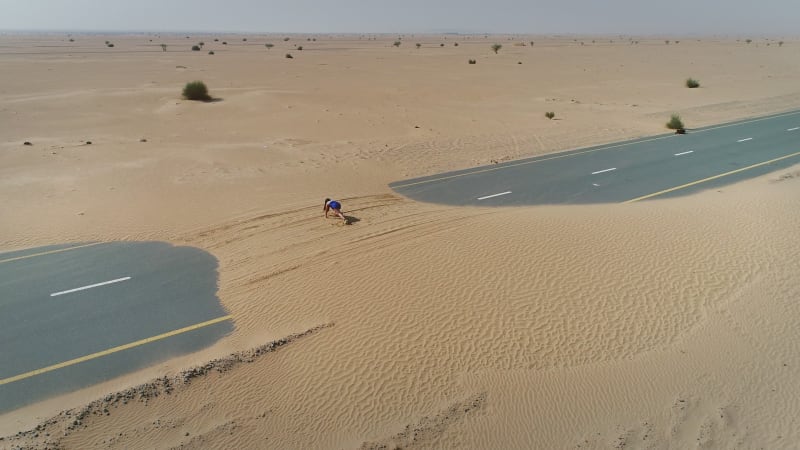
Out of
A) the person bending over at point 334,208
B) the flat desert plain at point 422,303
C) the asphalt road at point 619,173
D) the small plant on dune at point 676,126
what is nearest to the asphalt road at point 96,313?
the flat desert plain at point 422,303

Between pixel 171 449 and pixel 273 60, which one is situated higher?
pixel 273 60

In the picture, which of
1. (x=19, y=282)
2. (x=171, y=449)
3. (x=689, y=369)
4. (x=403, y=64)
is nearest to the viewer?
(x=171, y=449)

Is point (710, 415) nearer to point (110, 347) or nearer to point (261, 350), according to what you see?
point (261, 350)

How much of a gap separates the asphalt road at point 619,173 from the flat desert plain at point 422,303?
3.45 feet

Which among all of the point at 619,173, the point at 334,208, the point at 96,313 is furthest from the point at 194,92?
the point at 619,173

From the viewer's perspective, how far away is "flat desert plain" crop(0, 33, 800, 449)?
695cm

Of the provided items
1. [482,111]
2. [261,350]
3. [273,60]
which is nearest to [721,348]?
[261,350]

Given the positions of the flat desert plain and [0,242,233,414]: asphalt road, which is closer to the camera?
the flat desert plain

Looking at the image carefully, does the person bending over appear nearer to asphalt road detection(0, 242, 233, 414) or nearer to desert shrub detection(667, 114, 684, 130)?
asphalt road detection(0, 242, 233, 414)

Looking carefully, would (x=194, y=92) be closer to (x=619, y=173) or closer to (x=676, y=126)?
(x=619, y=173)

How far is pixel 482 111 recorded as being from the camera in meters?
33.4

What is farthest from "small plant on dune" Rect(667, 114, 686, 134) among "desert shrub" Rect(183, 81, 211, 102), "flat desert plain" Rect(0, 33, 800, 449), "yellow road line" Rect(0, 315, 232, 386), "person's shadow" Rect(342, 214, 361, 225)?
"desert shrub" Rect(183, 81, 211, 102)

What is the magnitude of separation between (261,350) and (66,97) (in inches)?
1462

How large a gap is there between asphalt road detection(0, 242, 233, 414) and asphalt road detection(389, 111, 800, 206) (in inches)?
318
